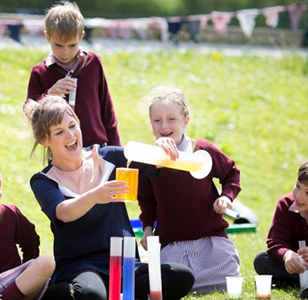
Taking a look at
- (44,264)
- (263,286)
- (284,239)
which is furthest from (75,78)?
(263,286)

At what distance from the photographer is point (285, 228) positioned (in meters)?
5.15

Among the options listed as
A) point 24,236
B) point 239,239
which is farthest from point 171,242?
point 239,239

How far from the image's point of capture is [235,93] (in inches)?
496

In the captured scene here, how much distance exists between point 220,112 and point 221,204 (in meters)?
6.73

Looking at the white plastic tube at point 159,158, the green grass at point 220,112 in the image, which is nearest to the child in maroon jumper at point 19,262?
the white plastic tube at point 159,158

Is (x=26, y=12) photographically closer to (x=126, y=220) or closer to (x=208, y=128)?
(x=208, y=128)

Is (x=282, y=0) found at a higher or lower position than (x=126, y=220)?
higher

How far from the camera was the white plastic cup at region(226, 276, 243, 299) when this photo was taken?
15.0 feet

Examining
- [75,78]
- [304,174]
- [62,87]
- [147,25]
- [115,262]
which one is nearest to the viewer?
[115,262]

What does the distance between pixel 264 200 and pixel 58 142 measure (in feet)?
17.5

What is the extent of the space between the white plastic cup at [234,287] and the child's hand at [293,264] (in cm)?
44

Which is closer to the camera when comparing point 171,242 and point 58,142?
point 58,142

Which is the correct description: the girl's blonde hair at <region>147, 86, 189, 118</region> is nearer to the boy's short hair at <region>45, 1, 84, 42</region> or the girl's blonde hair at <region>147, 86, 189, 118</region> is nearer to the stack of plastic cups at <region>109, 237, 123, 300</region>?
the boy's short hair at <region>45, 1, 84, 42</region>

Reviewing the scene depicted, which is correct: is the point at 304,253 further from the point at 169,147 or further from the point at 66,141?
the point at 66,141
